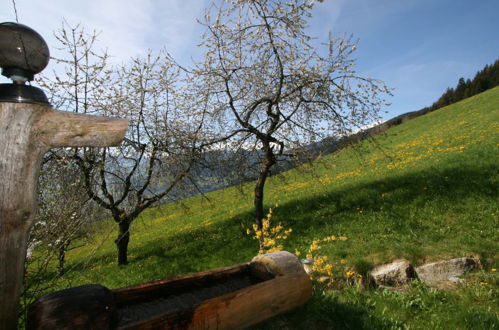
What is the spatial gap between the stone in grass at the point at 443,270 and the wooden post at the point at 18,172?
6.60 metres

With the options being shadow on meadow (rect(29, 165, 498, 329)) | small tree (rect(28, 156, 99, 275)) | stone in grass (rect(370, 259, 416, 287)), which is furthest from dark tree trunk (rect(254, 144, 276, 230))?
small tree (rect(28, 156, 99, 275))

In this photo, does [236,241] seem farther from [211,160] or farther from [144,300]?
[144,300]

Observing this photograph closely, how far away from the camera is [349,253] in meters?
6.78

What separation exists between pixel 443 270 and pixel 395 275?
3.31 ft

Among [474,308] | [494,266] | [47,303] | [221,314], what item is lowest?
[494,266]

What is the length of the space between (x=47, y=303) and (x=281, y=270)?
241 centimetres

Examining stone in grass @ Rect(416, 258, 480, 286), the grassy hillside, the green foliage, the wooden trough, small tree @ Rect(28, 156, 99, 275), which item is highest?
the green foliage

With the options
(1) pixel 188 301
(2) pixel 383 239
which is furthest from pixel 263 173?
(1) pixel 188 301

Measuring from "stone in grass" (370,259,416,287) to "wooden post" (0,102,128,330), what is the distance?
5954mm

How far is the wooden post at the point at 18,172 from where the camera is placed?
75.8 inches

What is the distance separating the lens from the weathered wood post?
1.93 metres

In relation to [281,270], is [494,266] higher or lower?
lower

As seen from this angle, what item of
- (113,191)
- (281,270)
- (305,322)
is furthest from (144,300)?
(113,191)

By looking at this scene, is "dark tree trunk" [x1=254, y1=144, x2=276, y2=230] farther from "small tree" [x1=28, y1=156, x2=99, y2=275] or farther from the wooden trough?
the wooden trough
